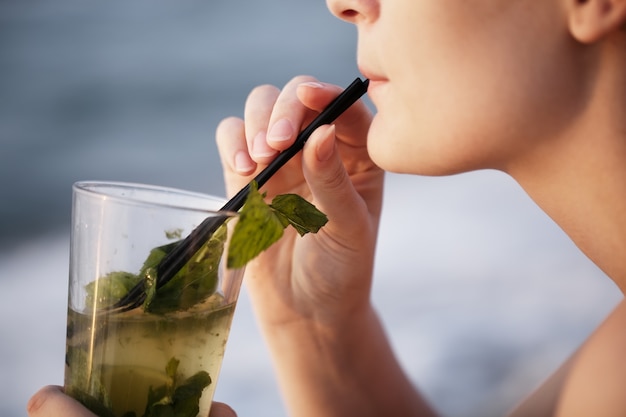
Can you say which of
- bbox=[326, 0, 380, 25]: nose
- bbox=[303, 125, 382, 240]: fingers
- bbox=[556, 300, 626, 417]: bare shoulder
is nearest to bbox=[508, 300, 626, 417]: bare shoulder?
bbox=[556, 300, 626, 417]: bare shoulder

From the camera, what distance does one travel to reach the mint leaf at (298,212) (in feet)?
3.52

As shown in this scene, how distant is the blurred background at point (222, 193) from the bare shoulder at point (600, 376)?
1.05 m

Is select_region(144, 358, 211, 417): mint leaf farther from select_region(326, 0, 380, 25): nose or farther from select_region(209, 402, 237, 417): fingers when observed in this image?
select_region(326, 0, 380, 25): nose

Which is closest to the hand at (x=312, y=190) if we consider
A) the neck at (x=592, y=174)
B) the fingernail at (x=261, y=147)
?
the fingernail at (x=261, y=147)

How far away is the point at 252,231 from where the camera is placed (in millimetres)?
927

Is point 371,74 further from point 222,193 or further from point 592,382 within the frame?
point 222,193

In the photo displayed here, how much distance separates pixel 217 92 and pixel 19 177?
1.56 metres

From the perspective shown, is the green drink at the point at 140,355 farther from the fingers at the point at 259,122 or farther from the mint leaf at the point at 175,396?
the fingers at the point at 259,122

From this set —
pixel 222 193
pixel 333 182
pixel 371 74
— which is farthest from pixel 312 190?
pixel 222 193

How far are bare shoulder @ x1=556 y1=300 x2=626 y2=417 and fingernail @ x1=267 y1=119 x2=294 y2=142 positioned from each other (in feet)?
2.36

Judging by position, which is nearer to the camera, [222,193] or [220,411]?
[220,411]

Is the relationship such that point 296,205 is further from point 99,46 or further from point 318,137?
point 99,46

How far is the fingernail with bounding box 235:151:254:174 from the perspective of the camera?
4.65ft

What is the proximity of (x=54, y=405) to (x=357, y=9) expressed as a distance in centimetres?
69
